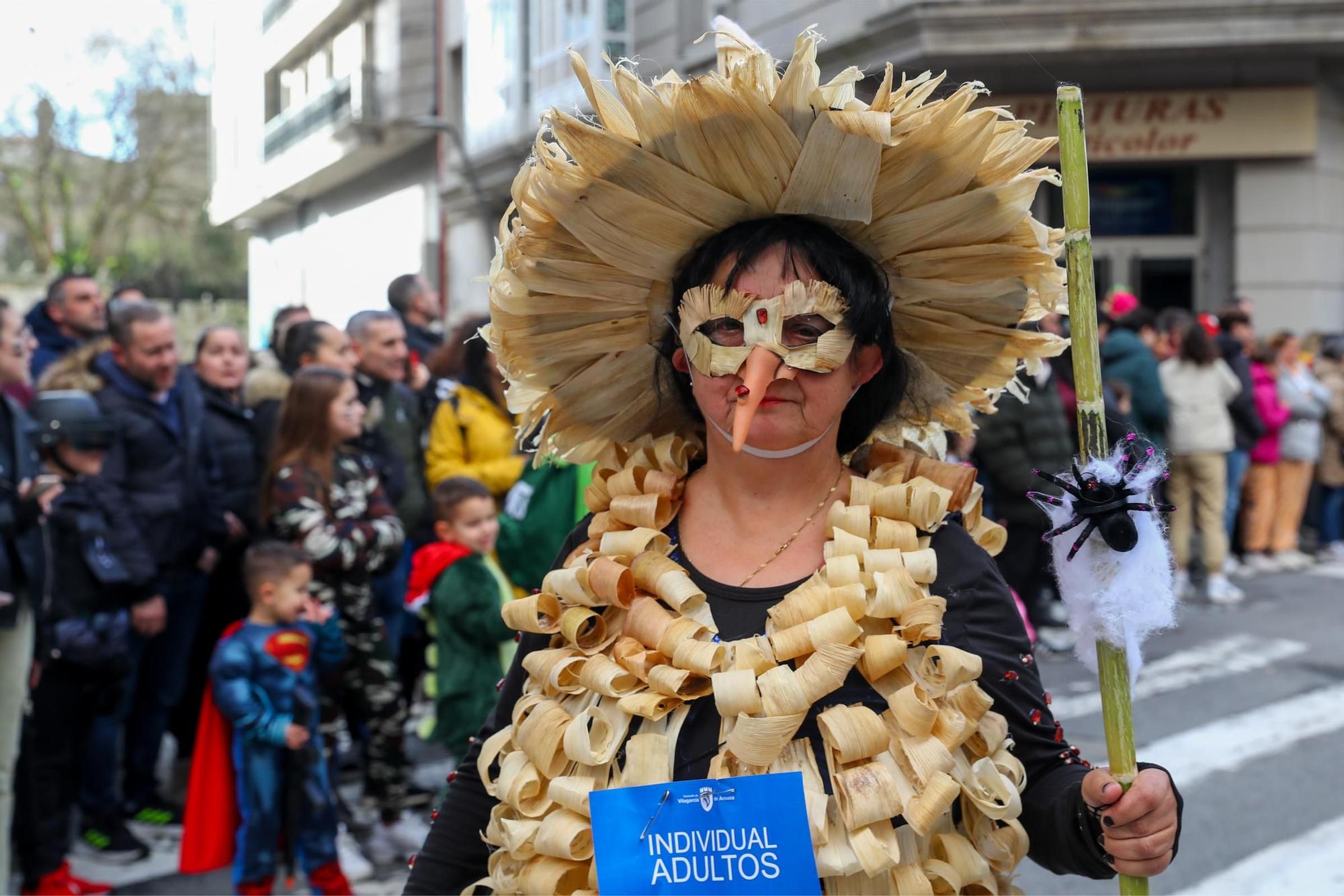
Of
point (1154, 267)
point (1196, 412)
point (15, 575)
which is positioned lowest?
point (15, 575)

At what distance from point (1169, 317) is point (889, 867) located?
903 cm

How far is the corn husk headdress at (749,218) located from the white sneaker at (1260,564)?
930 cm

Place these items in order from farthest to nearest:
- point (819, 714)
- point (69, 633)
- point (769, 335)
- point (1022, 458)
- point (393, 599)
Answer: point (1022, 458) < point (393, 599) < point (69, 633) < point (769, 335) < point (819, 714)

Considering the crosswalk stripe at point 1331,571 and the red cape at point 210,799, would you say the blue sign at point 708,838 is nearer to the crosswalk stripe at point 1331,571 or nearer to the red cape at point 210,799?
the red cape at point 210,799

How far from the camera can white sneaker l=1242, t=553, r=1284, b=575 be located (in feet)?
34.9

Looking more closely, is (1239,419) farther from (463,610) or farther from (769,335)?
(769,335)

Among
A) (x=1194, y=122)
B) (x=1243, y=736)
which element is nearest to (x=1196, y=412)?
(x=1243, y=736)

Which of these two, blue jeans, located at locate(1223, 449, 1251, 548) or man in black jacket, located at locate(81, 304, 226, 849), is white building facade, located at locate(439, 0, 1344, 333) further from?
man in black jacket, located at locate(81, 304, 226, 849)

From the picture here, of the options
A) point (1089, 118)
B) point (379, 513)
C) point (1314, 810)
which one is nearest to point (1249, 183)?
point (1089, 118)

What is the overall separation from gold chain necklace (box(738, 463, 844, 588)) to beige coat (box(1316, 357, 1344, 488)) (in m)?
10.2

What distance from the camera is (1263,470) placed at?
10.4 m

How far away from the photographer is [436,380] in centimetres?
613

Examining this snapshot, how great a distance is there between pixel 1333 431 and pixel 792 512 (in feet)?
34.4

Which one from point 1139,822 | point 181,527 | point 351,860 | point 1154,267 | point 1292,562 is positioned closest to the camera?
point 1139,822
